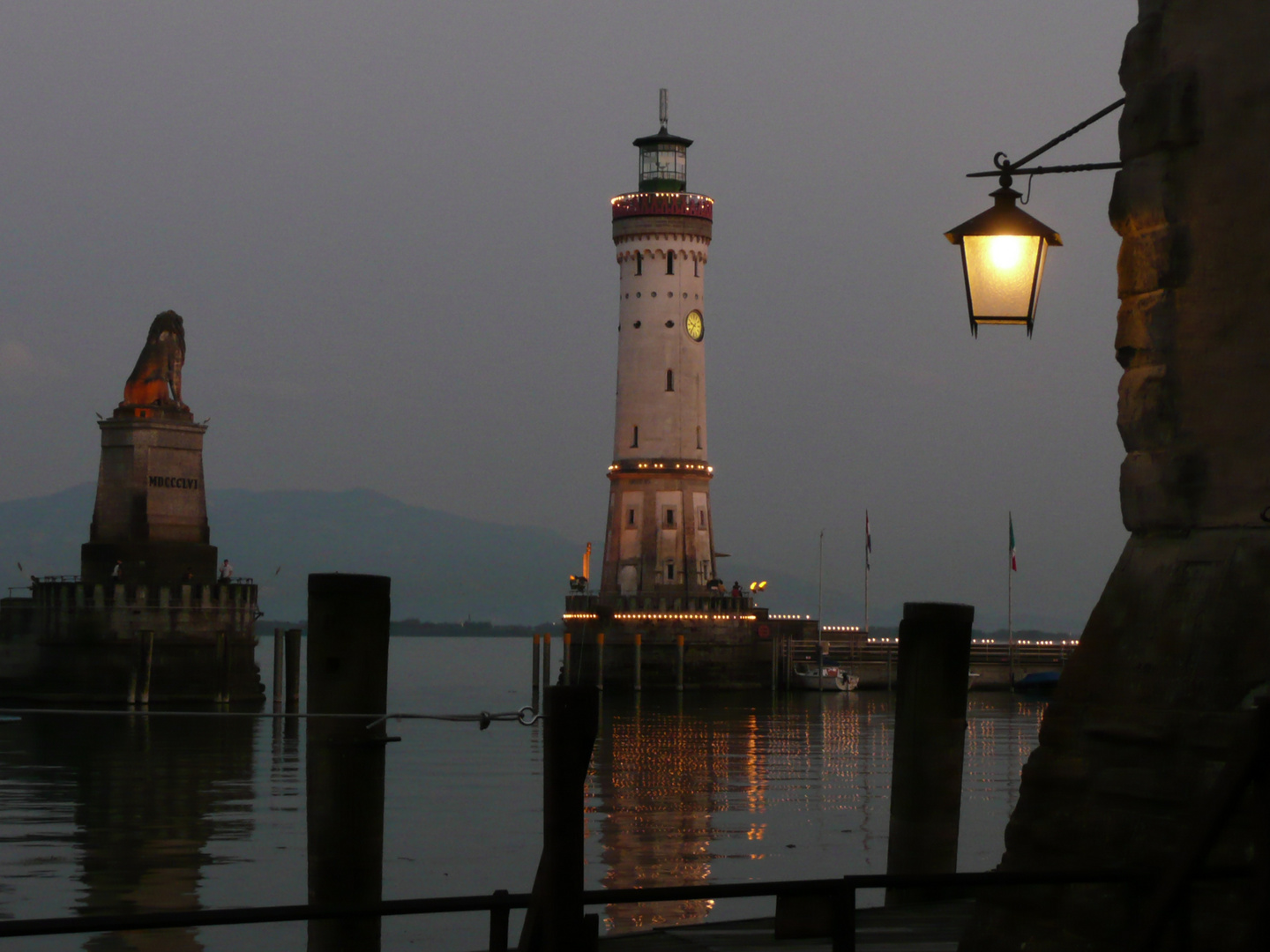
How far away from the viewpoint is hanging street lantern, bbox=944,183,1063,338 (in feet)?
31.1

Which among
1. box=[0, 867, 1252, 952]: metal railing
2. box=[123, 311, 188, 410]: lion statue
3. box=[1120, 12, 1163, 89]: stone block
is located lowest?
box=[0, 867, 1252, 952]: metal railing

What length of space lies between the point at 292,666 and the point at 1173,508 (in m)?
58.5

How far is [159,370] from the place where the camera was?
6950cm

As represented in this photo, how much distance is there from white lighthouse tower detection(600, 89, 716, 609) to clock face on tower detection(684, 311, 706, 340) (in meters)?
0.04

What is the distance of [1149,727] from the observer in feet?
25.6

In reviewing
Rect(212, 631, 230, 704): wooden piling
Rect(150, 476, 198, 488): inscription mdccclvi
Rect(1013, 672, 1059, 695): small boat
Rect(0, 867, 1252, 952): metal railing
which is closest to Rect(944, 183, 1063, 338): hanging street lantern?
Rect(0, 867, 1252, 952): metal railing

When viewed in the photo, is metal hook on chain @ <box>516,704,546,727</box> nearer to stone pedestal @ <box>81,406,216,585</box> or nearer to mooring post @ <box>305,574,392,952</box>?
mooring post @ <box>305,574,392,952</box>

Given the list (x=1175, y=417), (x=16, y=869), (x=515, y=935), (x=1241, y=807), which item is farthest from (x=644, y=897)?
(x=16, y=869)

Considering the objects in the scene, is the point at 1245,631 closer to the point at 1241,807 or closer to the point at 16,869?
the point at 1241,807

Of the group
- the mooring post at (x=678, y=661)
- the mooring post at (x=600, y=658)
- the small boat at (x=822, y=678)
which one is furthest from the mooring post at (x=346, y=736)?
the small boat at (x=822, y=678)

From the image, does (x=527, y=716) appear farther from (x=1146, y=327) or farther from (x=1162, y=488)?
(x=1146, y=327)

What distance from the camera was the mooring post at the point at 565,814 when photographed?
7066mm

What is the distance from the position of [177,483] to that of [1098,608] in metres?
62.8

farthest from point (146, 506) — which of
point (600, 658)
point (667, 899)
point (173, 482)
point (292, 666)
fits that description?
point (667, 899)
